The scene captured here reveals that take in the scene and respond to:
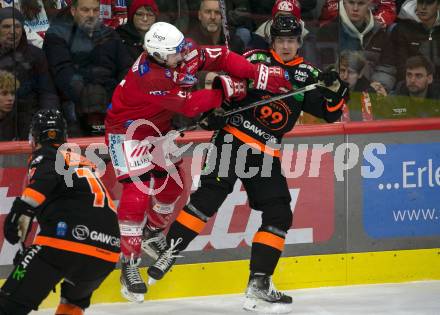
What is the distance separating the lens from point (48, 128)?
211 inches

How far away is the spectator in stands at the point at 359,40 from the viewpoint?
23.5ft

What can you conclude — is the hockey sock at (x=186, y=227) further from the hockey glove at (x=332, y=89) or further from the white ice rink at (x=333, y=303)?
the hockey glove at (x=332, y=89)

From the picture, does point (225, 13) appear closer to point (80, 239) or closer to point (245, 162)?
point (245, 162)

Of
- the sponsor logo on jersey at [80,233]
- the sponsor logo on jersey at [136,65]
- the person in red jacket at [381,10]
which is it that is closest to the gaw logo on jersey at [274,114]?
the sponsor logo on jersey at [136,65]

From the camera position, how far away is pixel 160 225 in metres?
6.71

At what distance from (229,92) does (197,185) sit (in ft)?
2.55

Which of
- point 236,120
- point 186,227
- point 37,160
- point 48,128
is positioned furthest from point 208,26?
point 37,160

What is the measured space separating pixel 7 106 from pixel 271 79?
149cm

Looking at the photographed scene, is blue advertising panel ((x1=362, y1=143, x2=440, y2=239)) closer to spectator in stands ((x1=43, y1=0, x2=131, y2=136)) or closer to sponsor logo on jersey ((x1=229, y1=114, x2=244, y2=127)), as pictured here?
sponsor logo on jersey ((x1=229, y1=114, x2=244, y2=127))

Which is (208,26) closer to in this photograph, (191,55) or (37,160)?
(191,55)

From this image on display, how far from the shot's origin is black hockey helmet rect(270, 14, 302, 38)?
21.3 feet

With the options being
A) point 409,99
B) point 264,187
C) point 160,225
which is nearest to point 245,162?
point 264,187

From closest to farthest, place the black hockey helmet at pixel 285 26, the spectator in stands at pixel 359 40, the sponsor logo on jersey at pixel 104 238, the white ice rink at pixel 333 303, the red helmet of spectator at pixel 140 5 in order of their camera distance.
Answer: the sponsor logo on jersey at pixel 104 238 < the black hockey helmet at pixel 285 26 < the white ice rink at pixel 333 303 < the red helmet of spectator at pixel 140 5 < the spectator in stands at pixel 359 40

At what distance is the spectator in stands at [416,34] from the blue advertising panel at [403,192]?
0.50m
